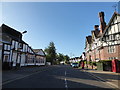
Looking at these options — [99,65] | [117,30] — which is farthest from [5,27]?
[117,30]

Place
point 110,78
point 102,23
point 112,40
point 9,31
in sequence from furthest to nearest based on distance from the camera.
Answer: point 102,23 → point 112,40 → point 9,31 → point 110,78

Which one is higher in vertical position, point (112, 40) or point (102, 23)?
point (102, 23)

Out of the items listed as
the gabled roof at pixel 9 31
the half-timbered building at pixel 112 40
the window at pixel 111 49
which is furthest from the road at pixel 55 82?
the window at pixel 111 49

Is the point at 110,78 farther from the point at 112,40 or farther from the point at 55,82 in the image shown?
the point at 112,40

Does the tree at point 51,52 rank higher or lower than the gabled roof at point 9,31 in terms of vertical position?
lower

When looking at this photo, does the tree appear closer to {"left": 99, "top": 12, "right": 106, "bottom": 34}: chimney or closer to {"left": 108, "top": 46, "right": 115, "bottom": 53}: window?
{"left": 99, "top": 12, "right": 106, "bottom": 34}: chimney

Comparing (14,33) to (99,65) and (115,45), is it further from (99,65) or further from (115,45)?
(115,45)

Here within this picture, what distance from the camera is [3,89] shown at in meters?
8.05

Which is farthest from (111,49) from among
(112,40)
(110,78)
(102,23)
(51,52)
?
(51,52)

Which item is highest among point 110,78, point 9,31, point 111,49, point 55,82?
point 9,31

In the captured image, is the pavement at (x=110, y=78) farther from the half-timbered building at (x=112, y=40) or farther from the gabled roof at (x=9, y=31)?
the gabled roof at (x=9, y=31)

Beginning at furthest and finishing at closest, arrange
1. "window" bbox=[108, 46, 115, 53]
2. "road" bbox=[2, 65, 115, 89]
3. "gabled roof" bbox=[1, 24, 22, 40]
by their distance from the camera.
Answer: "window" bbox=[108, 46, 115, 53], "gabled roof" bbox=[1, 24, 22, 40], "road" bbox=[2, 65, 115, 89]

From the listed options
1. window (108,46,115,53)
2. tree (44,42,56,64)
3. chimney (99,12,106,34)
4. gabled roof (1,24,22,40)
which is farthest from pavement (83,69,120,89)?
tree (44,42,56,64)

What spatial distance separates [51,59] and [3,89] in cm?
6570
